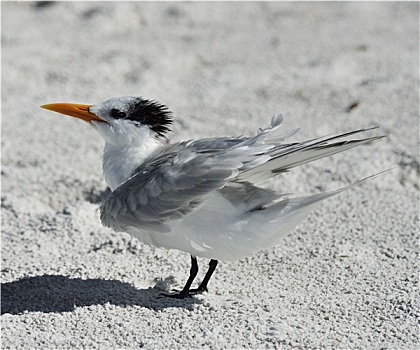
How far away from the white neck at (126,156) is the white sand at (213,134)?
0.39m

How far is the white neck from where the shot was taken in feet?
9.92

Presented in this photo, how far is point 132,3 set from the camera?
240 inches

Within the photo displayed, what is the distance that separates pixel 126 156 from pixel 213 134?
1.44 m

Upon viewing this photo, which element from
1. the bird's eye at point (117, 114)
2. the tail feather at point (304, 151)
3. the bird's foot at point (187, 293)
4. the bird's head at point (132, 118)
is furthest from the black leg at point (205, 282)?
the bird's eye at point (117, 114)

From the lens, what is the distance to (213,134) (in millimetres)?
4434

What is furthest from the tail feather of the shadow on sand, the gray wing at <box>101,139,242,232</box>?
the shadow on sand

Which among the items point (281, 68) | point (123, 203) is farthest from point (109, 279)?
point (281, 68)

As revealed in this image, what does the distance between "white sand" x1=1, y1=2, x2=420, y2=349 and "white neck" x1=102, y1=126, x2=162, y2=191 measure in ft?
1.27

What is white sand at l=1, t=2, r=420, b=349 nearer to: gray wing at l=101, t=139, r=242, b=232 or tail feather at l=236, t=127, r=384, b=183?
gray wing at l=101, t=139, r=242, b=232

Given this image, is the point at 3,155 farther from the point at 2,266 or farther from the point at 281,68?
the point at 281,68

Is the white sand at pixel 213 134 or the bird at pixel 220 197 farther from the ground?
the bird at pixel 220 197

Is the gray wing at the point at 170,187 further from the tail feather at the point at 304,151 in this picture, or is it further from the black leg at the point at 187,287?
the black leg at the point at 187,287

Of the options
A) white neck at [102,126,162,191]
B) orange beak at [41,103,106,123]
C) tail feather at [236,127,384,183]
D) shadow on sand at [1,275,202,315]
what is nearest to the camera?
tail feather at [236,127,384,183]

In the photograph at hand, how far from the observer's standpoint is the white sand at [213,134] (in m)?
2.67
